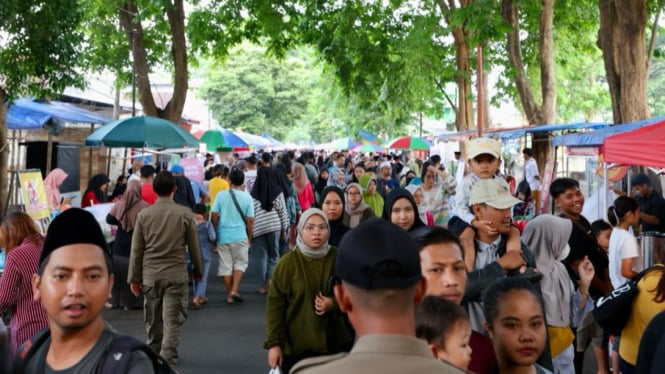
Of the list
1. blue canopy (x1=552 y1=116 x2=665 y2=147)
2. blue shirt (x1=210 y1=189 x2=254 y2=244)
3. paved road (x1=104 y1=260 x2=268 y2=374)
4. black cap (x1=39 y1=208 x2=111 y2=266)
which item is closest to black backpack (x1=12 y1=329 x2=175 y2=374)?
black cap (x1=39 y1=208 x2=111 y2=266)

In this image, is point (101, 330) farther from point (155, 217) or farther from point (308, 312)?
point (155, 217)

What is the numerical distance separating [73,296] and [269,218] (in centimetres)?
866

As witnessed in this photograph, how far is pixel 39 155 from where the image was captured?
1645 centimetres

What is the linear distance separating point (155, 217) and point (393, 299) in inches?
223

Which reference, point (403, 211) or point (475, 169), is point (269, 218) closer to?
point (403, 211)

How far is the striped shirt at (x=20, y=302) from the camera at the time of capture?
16.6 ft

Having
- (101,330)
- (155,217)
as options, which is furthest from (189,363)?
(101,330)

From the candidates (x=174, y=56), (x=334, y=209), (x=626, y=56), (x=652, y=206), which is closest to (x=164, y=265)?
(x=334, y=209)

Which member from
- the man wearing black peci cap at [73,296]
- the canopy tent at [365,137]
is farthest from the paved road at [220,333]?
the canopy tent at [365,137]

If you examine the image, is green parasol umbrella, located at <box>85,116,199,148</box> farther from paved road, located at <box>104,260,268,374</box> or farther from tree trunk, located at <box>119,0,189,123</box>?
tree trunk, located at <box>119,0,189,123</box>

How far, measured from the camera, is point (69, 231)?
277 cm

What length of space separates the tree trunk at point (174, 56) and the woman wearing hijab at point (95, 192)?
4502 millimetres

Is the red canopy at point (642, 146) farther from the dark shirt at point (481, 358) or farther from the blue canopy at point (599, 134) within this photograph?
the dark shirt at point (481, 358)

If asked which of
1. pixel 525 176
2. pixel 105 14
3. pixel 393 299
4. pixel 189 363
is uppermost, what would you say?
pixel 105 14
